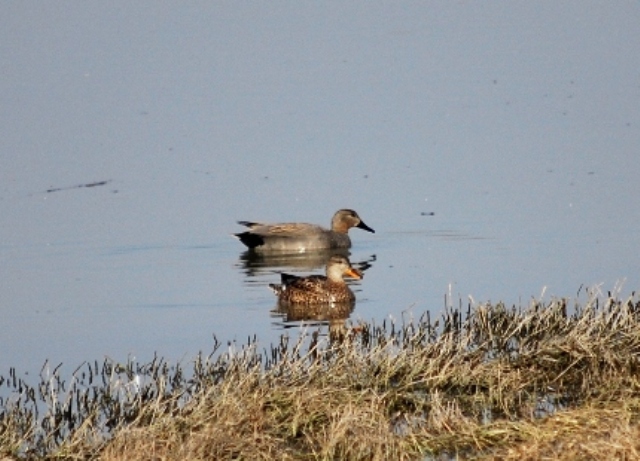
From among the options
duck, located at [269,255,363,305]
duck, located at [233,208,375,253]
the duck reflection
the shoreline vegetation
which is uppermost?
duck, located at [233,208,375,253]

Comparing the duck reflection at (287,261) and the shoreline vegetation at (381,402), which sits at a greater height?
the duck reflection at (287,261)

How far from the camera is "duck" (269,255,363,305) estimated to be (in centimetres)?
1366

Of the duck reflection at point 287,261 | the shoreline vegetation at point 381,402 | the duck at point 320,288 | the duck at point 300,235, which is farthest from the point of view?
the duck at point 300,235

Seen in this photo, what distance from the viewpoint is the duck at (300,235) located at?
16.6 m

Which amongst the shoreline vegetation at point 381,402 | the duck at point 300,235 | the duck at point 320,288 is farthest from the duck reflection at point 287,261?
the shoreline vegetation at point 381,402

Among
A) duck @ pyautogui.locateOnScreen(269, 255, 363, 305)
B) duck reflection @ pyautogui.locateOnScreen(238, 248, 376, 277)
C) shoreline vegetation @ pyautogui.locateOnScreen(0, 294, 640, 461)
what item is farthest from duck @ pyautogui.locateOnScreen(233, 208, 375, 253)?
shoreline vegetation @ pyautogui.locateOnScreen(0, 294, 640, 461)

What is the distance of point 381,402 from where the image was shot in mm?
8391

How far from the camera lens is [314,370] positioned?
28.2 ft

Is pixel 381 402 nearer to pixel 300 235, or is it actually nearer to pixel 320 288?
pixel 320 288

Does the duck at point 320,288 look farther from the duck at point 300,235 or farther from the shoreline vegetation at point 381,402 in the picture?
the shoreline vegetation at point 381,402

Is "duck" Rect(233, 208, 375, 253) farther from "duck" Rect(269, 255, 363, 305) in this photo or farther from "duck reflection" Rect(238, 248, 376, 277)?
A: "duck" Rect(269, 255, 363, 305)

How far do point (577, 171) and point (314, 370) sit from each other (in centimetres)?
1030

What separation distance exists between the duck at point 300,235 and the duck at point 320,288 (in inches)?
88.5

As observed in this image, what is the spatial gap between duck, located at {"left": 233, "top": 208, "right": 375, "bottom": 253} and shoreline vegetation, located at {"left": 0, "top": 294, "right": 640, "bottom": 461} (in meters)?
6.03
